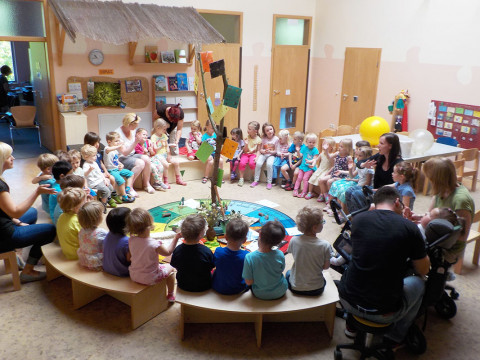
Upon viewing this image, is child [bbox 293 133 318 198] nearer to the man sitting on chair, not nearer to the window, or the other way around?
the man sitting on chair

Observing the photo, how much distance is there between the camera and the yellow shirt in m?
3.64

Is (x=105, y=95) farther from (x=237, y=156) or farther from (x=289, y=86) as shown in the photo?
(x=289, y=86)

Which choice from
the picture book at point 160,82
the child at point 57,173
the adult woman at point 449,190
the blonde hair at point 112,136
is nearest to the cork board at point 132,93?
the picture book at point 160,82

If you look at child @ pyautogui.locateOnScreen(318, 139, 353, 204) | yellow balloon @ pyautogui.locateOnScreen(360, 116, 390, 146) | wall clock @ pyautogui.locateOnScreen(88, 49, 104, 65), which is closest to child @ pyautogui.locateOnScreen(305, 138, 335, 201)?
child @ pyautogui.locateOnScreen(318, 139, 353, 204)

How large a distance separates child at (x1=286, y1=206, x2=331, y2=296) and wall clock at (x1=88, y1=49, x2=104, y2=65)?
19.9 ft

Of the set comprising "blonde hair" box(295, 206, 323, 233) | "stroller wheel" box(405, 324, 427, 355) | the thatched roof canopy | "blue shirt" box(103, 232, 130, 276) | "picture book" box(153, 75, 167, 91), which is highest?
the thatched roof canopy

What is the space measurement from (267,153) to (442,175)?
350 centimetres

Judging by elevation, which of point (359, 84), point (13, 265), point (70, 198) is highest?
point (359, 84)

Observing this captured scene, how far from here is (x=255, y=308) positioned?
121 inches

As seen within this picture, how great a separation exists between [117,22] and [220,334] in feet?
19.0

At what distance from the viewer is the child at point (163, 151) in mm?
6457

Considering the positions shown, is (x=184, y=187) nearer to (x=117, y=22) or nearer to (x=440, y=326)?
(x=117, y=22)

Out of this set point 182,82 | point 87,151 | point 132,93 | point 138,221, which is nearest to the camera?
point 138,221

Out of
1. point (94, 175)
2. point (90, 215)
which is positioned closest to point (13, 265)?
point (90, 215)
